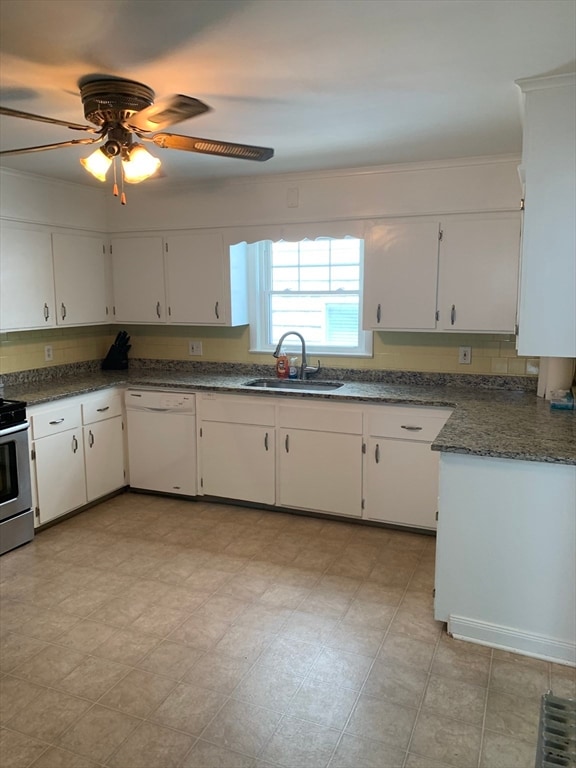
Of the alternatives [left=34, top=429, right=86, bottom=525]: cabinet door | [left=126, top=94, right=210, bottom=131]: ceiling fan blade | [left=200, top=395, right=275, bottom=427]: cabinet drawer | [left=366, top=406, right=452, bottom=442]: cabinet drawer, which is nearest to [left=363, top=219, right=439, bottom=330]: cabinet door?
[left=366, top=406, right=452, bottom=442]: cabinet drawer

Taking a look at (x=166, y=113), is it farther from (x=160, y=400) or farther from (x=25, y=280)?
(x=160, y=400)

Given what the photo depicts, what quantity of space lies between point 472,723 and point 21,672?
1.80 m

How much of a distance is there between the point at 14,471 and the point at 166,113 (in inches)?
90.6

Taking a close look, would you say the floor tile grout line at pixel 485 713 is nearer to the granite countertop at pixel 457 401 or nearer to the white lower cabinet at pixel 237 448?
the granite countertop at pixel 457 401

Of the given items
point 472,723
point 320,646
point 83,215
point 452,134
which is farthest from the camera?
point 83,215

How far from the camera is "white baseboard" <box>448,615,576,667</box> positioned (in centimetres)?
243

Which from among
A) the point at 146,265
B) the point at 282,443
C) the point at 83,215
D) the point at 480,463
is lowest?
the point at 282,443

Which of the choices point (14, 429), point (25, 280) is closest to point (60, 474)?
point (14, 429)

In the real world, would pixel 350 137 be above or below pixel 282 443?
above

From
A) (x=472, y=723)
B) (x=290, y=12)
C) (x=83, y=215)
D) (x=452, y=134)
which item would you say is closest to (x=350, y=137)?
(x=452, y=134)

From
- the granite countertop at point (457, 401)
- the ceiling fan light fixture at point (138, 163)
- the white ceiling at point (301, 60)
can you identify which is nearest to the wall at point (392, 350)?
the granite countertop at point (457, 401)

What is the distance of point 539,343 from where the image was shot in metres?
2.48

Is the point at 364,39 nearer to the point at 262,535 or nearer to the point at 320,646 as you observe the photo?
the point at 320,646

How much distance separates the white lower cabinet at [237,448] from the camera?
399 centimetres
